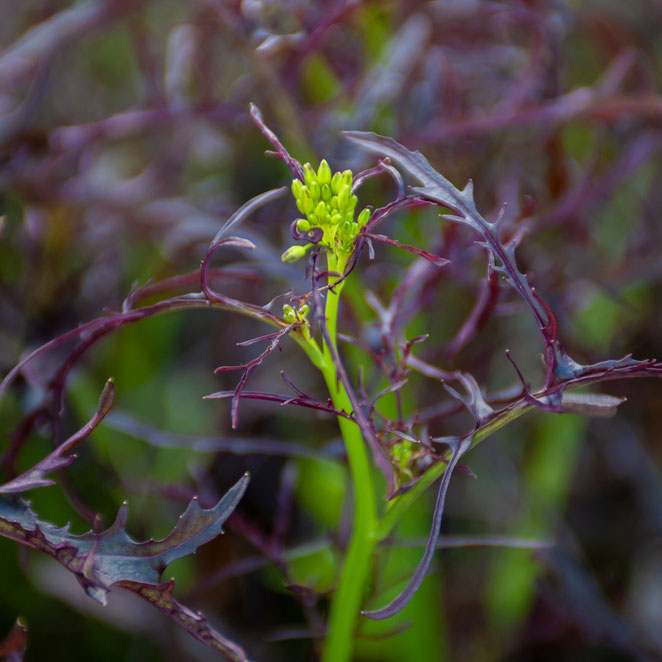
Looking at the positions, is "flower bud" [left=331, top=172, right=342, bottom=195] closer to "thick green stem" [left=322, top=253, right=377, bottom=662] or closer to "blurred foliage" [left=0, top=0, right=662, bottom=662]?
"thick green stem" [left=322, top=253, right=377, bottom=662]

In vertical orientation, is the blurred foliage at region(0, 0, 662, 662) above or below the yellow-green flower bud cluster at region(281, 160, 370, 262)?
below

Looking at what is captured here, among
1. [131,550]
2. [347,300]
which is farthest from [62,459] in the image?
[347,300]

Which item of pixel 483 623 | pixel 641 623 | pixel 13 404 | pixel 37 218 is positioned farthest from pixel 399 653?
pixel 37 218

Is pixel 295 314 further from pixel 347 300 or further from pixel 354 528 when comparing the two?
pixel 347 300

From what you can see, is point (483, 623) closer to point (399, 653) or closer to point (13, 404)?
point (399, 653)

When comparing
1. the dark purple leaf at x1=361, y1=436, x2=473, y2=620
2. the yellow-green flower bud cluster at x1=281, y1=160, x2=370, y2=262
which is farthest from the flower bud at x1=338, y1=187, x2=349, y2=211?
the dark purple leaf at x1=361, y1=436, x2=473, y2=620

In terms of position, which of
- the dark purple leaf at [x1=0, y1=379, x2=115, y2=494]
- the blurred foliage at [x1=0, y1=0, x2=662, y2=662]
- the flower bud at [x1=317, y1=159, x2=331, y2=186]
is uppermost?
the flower bud at [x1=317, y1=159, x2=331, y2=186]
